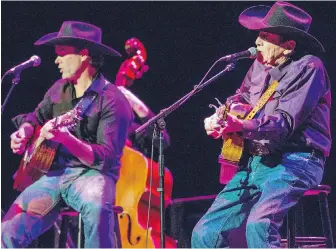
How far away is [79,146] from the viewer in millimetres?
4355

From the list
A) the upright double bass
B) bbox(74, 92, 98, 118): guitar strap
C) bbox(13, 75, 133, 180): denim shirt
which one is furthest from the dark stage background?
bbox(74, 92, 98, 118): guitar strap

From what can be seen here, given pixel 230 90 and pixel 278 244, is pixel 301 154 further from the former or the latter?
pixel 230 90

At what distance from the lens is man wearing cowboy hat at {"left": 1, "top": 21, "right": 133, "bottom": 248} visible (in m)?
4.31

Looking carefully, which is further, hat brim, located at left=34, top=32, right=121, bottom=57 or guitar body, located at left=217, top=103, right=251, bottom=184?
hat brim, located at left=34, top=32, right=121, bottom=57

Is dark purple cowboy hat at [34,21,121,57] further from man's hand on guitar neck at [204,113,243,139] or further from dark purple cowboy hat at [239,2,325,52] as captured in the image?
man's hand on guitar neck at [204,113,243,139]

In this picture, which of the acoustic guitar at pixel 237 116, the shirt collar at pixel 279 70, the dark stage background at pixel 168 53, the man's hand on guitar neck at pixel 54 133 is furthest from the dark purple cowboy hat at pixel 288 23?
the man's hand on guitar neck at pixel 54 133

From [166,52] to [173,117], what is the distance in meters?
0.60

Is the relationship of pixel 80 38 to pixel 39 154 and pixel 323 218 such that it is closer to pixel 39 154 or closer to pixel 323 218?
pixel 39 154

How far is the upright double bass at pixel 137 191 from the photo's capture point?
17.3 feet

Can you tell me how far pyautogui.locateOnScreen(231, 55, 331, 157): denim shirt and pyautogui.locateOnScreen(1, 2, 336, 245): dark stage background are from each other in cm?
143

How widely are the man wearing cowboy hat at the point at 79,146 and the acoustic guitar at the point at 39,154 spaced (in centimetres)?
5

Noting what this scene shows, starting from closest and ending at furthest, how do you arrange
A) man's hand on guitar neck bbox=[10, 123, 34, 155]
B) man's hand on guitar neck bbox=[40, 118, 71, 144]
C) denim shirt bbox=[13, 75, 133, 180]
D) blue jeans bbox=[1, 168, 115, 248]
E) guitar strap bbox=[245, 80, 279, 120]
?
guitar strap bbox=[245, 80, 279, 120], blue jeans bbox=[1, 168, 115, 248], man's hand on guitar neck bbox=[40, 118, 71, 144], denim shirt bbox=[13, 75, 133, 180], man's hand on guitar neck bbox=[10, 123, 34, 155]

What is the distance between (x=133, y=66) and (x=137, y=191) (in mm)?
1052

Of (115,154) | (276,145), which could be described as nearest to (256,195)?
(276,145)
